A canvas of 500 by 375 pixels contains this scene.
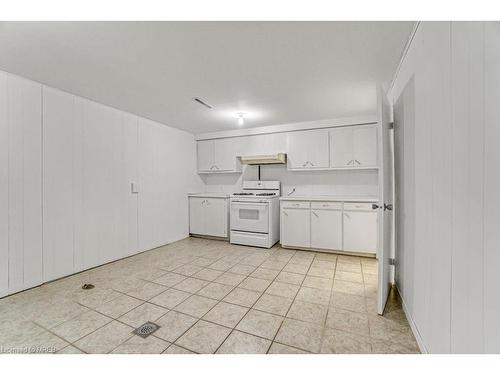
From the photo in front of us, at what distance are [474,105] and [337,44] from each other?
Result: 4.09ft

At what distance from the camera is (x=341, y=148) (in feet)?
12.5

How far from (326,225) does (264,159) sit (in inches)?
64.1

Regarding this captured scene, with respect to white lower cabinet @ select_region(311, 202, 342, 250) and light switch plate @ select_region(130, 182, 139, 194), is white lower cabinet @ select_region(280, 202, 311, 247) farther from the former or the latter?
light switch plate @ select_region(130, 182, 139, 194)

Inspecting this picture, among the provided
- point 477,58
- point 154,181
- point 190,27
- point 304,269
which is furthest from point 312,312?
point 154,181

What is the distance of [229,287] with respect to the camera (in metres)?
2.42

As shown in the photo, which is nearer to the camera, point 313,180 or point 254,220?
point 254,220

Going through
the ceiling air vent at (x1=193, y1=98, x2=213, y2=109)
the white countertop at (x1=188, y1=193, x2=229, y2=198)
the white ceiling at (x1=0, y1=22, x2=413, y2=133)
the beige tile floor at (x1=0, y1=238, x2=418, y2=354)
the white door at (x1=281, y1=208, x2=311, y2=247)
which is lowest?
the beige tile floor at (x1=0, y1=238, x2=418, y2=354)

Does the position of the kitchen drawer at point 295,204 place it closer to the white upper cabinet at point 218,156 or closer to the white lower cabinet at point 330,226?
the white lower cabinet at point 330,226

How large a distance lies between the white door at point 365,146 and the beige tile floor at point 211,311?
1630 mm

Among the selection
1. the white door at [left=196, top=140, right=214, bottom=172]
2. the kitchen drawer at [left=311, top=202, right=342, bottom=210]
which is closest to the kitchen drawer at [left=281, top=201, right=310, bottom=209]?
the kitchen drawer at [left=311, top=202, right=342, bottom=210]

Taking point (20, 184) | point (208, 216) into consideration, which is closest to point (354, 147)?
point (208, 216)

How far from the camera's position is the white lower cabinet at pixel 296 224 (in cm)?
373

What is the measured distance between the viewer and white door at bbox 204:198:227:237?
4.44 meters

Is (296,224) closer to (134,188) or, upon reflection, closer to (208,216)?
(208,216)
